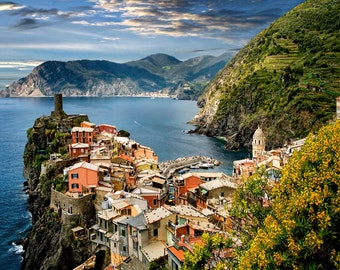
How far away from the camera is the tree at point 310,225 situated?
35.8ft

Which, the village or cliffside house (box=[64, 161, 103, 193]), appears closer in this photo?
the village

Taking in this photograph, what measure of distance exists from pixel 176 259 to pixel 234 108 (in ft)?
351

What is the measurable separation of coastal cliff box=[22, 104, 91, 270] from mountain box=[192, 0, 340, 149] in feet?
162

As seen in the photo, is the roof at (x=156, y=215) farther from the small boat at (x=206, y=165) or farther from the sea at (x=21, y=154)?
the small boat at (x=206, y=165)

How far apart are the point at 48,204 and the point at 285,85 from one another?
7826 cm

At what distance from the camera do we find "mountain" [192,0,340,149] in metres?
A: 89.2

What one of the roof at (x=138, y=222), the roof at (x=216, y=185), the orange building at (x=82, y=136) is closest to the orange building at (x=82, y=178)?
the roof at (x=216, y=185)

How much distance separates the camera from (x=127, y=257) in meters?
27.9

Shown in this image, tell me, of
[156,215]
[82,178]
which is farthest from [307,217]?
[82,178]

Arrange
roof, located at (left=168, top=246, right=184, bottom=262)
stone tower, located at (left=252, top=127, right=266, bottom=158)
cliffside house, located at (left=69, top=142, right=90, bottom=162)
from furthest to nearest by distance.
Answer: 1. stone tower, located at (left=252, top=127, right=266, bottom=158)
2. cliffside house, located at (left=69, top=142, right=90, bottom=162)
3. roof, located at (left=168, top=246, right=184, bottom=262)

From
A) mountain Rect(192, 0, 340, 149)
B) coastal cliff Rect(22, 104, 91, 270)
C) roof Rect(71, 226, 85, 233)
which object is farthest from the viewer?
mountain Rect(192, 0, 340, 149)

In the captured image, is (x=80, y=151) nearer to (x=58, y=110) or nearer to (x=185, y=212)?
(x=58, y=110)

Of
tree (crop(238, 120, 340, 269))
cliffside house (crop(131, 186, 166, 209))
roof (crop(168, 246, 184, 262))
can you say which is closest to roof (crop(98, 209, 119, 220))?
cliffside house (crop(131, 186, 166, 209))

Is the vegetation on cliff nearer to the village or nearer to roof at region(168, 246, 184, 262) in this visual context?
the village
